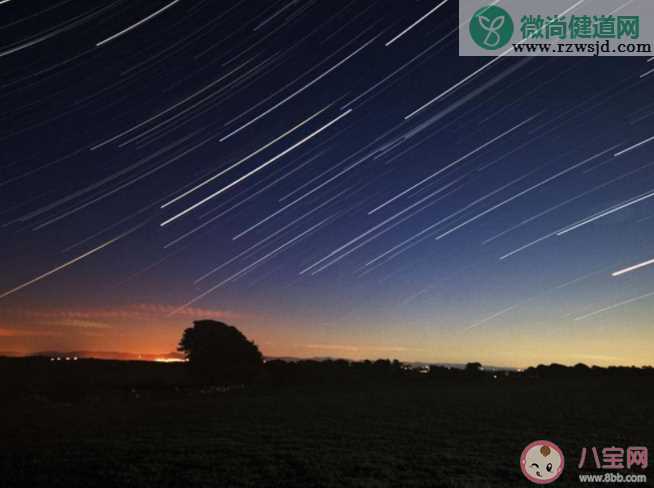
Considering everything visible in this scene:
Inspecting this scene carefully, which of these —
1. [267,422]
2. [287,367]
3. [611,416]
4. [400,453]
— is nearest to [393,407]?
[267,422]

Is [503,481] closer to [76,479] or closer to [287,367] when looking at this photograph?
[76,479]

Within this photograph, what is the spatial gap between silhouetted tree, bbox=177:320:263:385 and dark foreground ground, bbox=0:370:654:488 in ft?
65.9

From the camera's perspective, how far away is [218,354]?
4859cm

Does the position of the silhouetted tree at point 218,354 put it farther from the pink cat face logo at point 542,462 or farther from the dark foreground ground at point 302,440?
the pink cat face logo at point 542,462

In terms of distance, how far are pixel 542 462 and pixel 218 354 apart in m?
39.8

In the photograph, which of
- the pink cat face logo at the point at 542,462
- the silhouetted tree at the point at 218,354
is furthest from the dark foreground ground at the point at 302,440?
the silhouetted tree at the point at 218,354

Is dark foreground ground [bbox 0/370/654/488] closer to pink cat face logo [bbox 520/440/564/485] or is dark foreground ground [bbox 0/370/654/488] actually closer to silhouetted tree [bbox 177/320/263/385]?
pink cat face logo [bbox 520/440/564/485]

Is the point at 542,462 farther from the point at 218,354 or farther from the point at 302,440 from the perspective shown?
the point at 218,354

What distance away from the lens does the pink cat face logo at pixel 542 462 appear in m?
11.4

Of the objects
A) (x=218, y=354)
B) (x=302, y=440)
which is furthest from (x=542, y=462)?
(x=218, y=354)

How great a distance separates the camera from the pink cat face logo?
11370mm

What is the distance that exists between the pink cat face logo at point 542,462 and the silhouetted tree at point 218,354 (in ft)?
122

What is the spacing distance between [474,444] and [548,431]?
417cm

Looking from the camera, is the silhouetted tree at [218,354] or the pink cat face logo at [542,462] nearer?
the pink cat face logo at [542,462]
